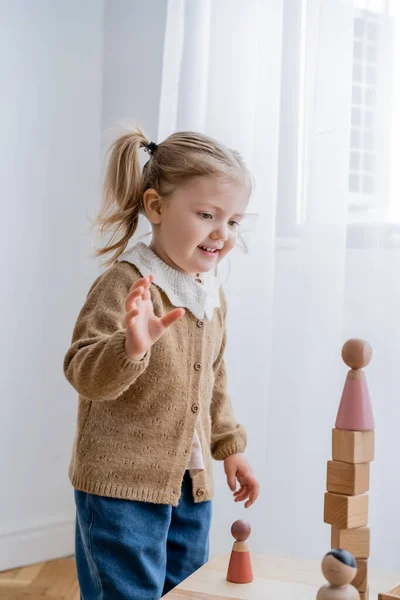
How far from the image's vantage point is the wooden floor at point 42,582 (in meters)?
1.77

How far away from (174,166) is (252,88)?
54 centimetres

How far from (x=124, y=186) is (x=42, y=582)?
111 centimetres

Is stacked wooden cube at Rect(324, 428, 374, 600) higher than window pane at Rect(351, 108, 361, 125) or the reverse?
the reverse

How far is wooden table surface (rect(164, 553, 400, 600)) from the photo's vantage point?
34.7 inches

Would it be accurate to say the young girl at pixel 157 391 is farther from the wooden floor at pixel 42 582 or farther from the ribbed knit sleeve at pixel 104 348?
the wooden floor at pixel 42 582

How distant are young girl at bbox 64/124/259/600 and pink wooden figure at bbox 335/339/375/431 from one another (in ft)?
1.09

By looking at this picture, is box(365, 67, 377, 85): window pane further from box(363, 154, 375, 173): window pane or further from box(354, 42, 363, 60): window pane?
box(363, 154, 375, 173): window pane

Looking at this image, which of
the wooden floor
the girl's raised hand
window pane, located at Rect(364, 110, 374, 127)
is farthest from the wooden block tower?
the wooden floor

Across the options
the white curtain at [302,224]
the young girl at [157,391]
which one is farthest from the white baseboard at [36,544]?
the young girl at [157,391]

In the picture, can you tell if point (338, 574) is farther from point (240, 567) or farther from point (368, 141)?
point (368, 141)

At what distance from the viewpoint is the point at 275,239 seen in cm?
160

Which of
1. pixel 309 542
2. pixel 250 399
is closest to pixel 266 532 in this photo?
pixel 309 542

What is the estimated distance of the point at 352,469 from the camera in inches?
29.5

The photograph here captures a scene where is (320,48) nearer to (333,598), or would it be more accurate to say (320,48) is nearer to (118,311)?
(118,311)
